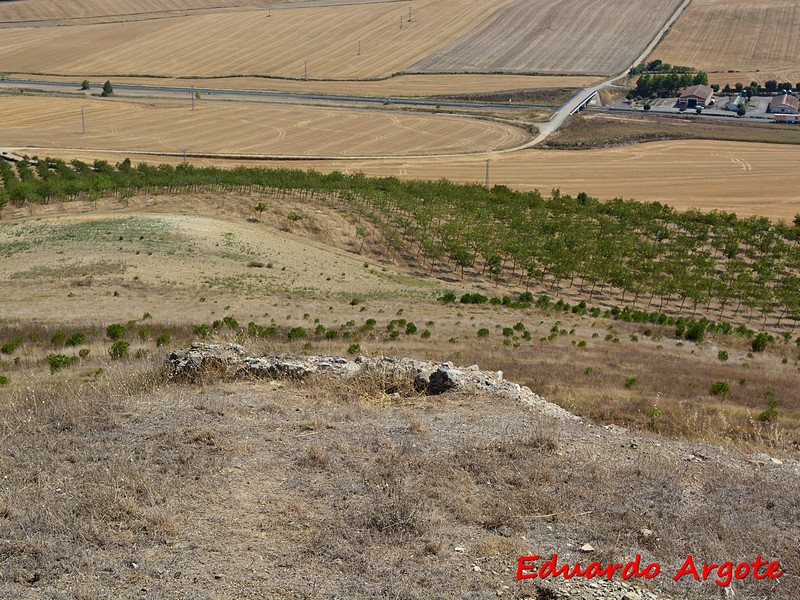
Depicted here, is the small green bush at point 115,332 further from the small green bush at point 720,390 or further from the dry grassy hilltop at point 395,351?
the small green bush at point 720,390

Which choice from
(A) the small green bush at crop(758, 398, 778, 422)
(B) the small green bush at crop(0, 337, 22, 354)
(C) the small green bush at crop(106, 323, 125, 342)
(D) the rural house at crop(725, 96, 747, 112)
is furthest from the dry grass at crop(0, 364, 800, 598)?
(D) the rural house at crop(725, 96, 747, 112)

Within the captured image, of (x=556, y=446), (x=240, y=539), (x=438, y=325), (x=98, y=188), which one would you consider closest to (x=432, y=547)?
(x=240, y=539)

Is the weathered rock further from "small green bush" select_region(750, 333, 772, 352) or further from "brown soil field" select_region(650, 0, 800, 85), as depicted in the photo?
"brown soil field" select_region(650, 0, 800, 85)

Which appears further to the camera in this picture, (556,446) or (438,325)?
(438,325)

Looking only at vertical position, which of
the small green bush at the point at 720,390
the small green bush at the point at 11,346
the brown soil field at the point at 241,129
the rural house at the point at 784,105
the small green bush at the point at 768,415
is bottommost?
the small green bush at the point at 720,390

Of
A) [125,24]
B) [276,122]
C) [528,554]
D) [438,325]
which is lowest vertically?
[438,325]

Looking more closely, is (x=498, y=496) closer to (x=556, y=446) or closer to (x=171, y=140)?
(x=556, y=446)

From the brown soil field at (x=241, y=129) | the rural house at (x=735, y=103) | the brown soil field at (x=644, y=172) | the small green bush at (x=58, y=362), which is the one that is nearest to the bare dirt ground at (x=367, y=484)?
the small green bush at (x=58, y=362)
